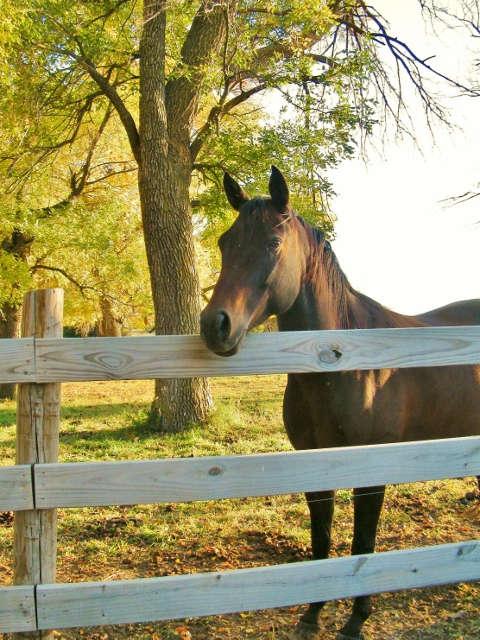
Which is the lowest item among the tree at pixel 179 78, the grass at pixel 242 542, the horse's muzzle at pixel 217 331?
the grass at pixel 242 542

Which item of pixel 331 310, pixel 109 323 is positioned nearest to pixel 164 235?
pixel 331 310

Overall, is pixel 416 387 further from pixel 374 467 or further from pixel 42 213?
pixel 42 213

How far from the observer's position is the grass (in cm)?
324

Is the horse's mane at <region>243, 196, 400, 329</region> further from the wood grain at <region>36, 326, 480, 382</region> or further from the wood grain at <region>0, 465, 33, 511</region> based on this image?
the wood grain at <region>0, 465, 33, 511</region>

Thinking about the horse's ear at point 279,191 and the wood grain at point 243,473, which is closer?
the wood grain at point 243,473

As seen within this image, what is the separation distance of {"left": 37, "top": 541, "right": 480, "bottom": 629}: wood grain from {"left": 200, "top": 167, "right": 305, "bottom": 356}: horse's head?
108 cm

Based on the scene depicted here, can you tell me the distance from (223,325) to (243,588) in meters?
1.25

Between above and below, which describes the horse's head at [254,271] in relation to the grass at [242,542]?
above

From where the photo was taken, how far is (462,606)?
347 centimetres

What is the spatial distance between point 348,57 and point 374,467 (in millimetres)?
8771

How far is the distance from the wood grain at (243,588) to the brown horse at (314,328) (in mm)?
Result: 468

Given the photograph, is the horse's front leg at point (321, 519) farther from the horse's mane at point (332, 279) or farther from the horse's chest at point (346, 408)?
the horse's mane at point (332, 279)

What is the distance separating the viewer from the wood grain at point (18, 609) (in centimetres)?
233

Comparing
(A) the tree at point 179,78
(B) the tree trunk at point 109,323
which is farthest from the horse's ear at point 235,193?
(B) the tree trunk at point 109,323
